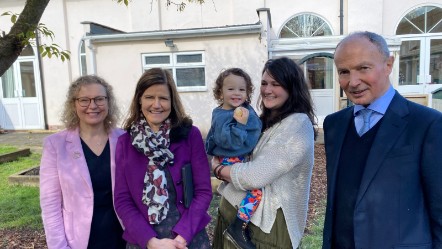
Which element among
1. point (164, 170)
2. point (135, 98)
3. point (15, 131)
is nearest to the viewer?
point (164, 170)

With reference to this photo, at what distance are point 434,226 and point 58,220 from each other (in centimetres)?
219

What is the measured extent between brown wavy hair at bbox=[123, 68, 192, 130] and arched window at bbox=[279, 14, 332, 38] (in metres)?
Result: 11.8

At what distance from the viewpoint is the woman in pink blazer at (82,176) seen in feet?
6.91

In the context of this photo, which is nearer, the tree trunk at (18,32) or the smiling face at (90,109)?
the smiling face at (90,109)

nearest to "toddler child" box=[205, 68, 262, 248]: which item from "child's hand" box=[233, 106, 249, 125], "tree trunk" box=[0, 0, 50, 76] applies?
"child's hand" box=[233, 106, 249, 125]

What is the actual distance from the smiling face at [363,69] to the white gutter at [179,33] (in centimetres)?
859

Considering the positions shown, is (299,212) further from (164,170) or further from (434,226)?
(164,170)

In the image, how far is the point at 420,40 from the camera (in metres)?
12.1

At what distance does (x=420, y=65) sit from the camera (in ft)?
39.8

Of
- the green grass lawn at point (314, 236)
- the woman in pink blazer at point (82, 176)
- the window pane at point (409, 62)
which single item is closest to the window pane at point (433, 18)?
the window pane at point (409, 62)

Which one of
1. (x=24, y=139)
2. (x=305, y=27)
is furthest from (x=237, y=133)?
(x=24, y=139)

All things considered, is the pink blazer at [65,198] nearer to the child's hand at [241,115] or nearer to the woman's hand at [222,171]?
the woman's hand at [222,171]

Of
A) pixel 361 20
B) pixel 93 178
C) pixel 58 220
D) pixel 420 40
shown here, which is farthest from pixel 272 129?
pixel 420 40

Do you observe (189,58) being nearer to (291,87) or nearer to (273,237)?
(291,87)
